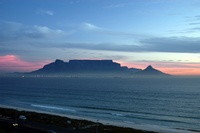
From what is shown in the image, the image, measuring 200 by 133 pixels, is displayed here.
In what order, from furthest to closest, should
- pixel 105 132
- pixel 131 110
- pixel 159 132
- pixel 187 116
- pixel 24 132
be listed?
1. pixel 131 110
2. pixel 187 116
3. pixel 159 132
4. pixel 105 132
5. pixel 24 132

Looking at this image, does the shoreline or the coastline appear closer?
the coastline

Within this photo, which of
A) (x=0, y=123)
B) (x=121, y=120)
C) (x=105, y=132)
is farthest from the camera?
(x=121, y=120)

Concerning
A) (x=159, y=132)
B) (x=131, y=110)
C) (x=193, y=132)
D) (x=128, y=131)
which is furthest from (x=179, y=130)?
(x=131, y=110)

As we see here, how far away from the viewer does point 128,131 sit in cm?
3972

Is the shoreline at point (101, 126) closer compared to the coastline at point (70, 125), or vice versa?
the coastline at point (70, 125)

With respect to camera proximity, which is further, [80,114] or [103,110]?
[103,110]

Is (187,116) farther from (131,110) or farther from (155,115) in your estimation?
(131,110)

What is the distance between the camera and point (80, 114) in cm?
6506

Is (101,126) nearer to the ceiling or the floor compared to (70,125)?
nearer to the floor

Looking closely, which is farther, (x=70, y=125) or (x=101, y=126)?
(x=101, y=126)

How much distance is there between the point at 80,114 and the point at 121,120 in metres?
12.1

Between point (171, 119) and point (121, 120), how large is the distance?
10.1m

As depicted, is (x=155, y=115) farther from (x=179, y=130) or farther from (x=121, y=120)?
(x=179, y=130)

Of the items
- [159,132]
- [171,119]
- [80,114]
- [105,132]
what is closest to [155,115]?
[171,119]
